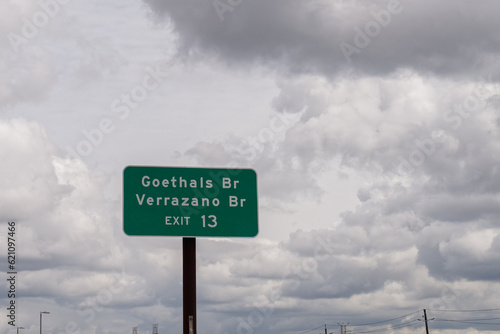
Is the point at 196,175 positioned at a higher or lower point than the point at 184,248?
higher

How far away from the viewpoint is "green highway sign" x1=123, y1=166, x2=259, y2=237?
60.4 feet

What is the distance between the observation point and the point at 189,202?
18672 mm

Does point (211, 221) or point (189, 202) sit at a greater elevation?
point (189, 202)

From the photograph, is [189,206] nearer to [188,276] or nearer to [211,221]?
[211,221]

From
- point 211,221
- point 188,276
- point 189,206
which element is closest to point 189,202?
point 189,206

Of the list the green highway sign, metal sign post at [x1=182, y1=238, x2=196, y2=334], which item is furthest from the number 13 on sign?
metal sign post at [x1=182, y1=238, x2=196, y2=334]

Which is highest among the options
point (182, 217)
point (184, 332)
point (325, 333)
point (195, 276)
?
point (325, 333)

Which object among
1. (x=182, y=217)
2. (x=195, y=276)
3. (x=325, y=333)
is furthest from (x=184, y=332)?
(x=325, y=333)

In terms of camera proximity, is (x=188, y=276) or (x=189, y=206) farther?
(x=188, y=276)

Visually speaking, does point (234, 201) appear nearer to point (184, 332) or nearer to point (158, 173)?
point (158, 173)

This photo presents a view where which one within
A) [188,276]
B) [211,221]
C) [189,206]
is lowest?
[188,276]

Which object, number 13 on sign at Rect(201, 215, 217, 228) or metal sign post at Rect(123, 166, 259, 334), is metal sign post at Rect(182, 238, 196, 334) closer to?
metal sign post at Rect(123, 166, 259, 334)

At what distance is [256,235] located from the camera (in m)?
18.8

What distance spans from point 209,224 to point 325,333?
5664 inches
